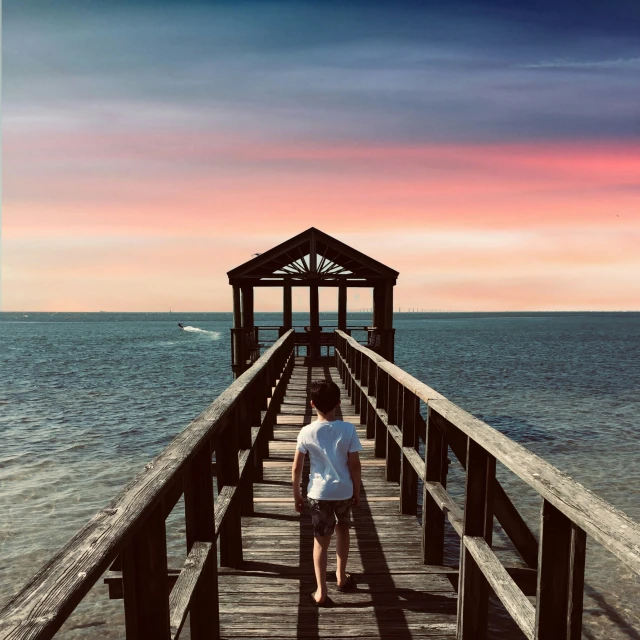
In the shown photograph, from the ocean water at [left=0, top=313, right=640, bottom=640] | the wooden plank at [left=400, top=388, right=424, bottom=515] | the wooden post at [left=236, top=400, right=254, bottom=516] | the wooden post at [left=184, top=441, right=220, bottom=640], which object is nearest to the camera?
the wooden post at [left=184, top=441, right=220, bottom=640]

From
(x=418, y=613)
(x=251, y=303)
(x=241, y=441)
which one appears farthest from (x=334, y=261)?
(x=418, y=613)

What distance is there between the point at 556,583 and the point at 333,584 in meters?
2.25

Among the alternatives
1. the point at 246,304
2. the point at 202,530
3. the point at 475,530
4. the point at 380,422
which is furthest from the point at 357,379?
the point at 246,304

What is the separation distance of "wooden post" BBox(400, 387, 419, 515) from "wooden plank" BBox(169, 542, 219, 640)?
228cm

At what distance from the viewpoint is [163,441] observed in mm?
17875

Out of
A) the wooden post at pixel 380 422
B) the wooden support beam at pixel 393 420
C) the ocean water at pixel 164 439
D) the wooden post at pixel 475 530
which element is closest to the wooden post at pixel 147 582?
the wooden post at pixel 475 530

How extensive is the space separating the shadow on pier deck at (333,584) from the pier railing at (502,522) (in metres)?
0.28

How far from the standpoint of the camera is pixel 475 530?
9.96 ft

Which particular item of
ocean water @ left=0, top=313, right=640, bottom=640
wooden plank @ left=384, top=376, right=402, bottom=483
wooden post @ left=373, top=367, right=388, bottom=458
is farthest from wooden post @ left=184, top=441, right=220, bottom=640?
ocean water @ left=0, top=313, right=640, bottom=640

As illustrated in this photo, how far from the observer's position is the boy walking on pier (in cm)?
361

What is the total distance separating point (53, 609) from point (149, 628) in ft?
2.92

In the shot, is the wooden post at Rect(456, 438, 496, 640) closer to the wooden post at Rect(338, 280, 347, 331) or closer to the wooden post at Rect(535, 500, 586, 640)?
the wooden post at Rect(535, 500, 586, 640)

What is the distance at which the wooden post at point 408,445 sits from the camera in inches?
191

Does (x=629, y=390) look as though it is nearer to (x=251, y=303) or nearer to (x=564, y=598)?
(x=251, y=303)
